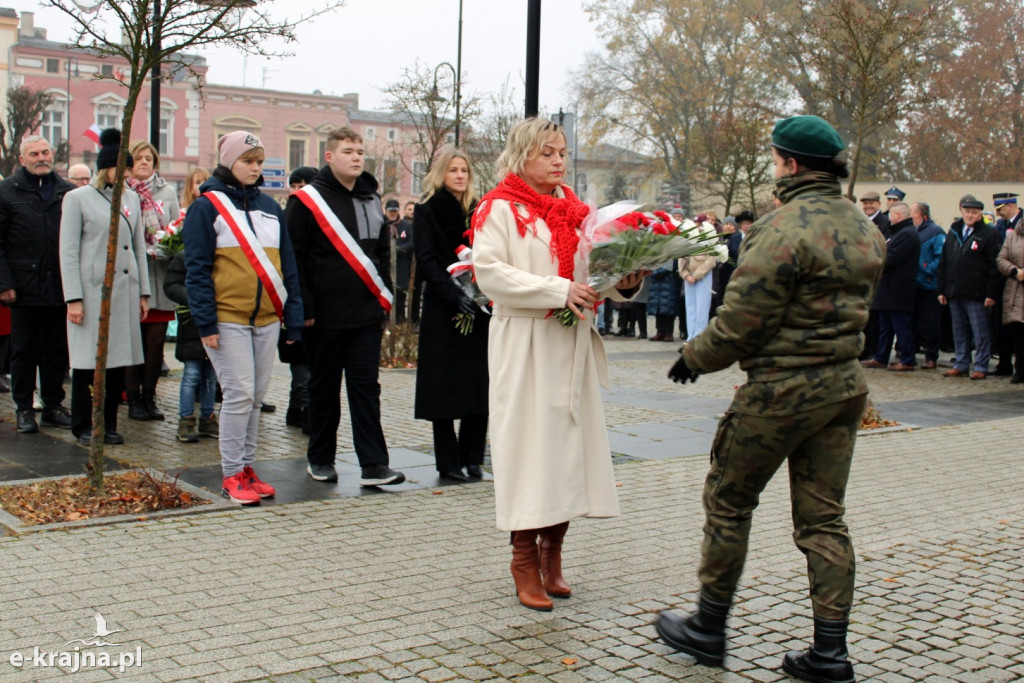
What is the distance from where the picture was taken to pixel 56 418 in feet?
30.2

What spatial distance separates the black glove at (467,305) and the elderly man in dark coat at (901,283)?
8.97 m

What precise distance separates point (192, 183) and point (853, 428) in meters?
6.99

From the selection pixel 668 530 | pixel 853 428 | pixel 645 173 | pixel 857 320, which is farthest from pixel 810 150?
pixel 645 173

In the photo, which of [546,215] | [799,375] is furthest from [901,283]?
[799,375]

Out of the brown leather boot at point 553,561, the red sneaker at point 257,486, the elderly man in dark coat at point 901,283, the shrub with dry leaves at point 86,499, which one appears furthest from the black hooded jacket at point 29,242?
the elderly man in dark coat at point 901,283

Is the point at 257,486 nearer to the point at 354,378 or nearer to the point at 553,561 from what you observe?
the point at 354,378

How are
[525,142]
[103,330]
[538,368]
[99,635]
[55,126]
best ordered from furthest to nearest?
[55,126]
[103,330]
[525,142]
[538,368]
[99,635]

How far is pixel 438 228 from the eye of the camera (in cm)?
747

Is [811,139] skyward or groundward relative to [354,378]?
skyward

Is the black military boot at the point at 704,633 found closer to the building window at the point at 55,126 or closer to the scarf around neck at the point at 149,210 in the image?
the scarf around neck at the point at 149,210

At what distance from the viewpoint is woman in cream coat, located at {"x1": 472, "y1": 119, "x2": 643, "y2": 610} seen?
487 centimetres

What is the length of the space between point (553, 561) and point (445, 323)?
8.74ft

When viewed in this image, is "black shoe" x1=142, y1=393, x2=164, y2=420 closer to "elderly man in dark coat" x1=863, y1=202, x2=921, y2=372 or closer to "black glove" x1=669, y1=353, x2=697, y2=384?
"black glove" x1=669, y1=353, x2=697, y2=384

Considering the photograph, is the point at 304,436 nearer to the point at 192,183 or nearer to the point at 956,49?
the point at 192,183
